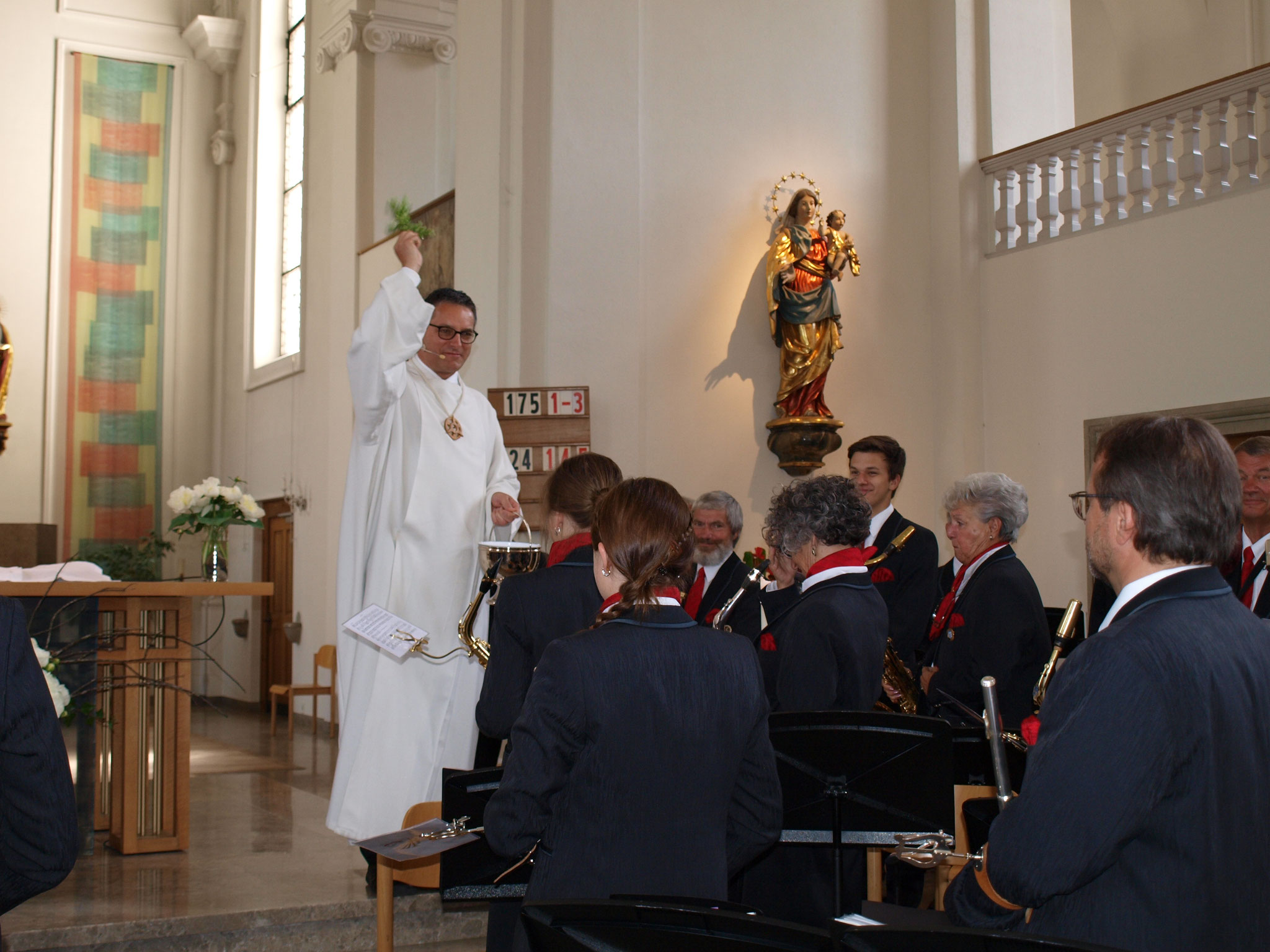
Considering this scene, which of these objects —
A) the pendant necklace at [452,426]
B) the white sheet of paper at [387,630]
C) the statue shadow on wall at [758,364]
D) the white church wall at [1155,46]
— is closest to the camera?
the white sheet of paper at [387,630]

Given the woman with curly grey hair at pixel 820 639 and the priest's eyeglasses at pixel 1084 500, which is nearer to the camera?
the priest's eyeglasses at pixel 1084 500

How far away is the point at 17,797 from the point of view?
6.41 feet

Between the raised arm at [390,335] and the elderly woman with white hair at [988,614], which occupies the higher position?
the raised arm at [390,335]

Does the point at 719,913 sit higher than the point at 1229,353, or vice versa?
the point at 1229,353

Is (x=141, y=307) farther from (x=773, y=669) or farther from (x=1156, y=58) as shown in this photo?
(x=773, y=669)

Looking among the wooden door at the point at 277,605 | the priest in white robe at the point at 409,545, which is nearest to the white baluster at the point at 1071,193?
the priest in white robe at the point at 409,545

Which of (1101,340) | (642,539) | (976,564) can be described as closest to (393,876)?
(642,539)

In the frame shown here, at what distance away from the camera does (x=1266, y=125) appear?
23.7 ft

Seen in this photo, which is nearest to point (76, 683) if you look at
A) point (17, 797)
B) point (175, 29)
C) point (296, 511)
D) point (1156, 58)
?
point (17, 797)

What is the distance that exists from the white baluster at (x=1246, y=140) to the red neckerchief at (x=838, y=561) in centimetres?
506

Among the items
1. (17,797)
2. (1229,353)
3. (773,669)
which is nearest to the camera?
(17,797)

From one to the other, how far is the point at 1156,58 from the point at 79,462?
12.1m

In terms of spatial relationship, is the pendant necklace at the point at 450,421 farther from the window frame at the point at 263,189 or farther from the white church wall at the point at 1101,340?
the window frame at the point at 263,189

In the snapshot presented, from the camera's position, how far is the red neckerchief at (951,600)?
4.12 m
